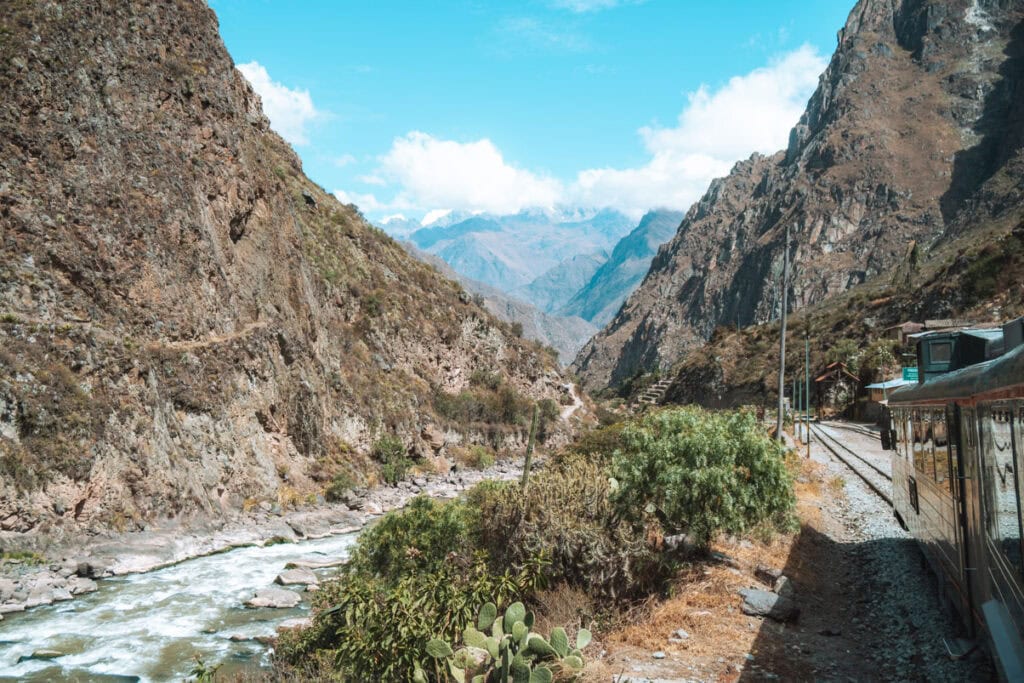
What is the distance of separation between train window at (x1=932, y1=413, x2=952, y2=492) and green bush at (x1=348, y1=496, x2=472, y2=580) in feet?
26.0

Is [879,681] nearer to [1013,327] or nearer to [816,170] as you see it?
[1013,327]

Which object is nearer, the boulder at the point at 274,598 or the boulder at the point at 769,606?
the boulder at the point at 769,606

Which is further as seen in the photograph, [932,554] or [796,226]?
[796,226]

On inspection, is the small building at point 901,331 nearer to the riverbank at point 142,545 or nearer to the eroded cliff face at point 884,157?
the riverbank at point 142,545

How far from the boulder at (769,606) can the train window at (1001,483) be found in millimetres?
4042

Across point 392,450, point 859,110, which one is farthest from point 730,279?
point 392,450

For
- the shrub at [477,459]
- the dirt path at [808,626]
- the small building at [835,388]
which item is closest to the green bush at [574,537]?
the dirt path at [808,626]

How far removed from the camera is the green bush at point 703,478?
10664 mm

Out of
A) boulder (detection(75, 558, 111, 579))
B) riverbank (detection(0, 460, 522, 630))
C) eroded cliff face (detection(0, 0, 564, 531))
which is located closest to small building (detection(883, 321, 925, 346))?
eroded cliff face (detection(0, 0, 564, 531))

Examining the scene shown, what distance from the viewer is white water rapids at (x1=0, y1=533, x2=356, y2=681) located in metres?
13.5

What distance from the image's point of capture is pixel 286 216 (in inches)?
1719

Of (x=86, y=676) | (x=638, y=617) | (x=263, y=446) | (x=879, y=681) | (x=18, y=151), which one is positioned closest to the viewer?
(x=879, y=681)

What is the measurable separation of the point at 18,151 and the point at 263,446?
15327 millimetres

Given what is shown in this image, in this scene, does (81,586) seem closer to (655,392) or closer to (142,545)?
(142,545)
